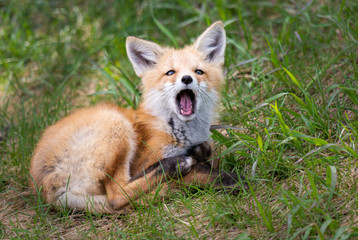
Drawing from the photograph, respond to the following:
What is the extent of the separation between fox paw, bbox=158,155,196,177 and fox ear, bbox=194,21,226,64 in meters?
1.17

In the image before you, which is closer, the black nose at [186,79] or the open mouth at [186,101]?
the black nose at [186,79]

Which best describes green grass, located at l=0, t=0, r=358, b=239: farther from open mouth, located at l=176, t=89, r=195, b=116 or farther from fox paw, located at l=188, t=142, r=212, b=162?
open mouth, located at l=176, t=89, r=195, b=116

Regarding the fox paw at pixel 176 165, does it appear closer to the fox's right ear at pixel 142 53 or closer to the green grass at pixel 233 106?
the green grass at pixel 233 106

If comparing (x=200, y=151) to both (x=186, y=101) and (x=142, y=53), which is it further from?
(x=142, y=53)

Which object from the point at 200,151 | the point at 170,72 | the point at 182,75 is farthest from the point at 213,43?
the point at 200,151

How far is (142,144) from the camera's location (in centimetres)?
322

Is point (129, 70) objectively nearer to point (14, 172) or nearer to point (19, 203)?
point (14, 172)

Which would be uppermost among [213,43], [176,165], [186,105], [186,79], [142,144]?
[213,43]

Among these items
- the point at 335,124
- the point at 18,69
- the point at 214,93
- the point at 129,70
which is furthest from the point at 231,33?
the point at 18,69

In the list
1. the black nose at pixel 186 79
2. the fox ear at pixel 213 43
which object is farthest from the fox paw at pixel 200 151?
the fox ear at pixel 213 43

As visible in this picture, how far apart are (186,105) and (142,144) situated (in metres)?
0.52

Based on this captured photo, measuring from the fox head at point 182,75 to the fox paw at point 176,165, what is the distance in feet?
1.14

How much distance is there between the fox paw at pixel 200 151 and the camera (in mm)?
3154

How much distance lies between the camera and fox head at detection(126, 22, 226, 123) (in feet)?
10.3
